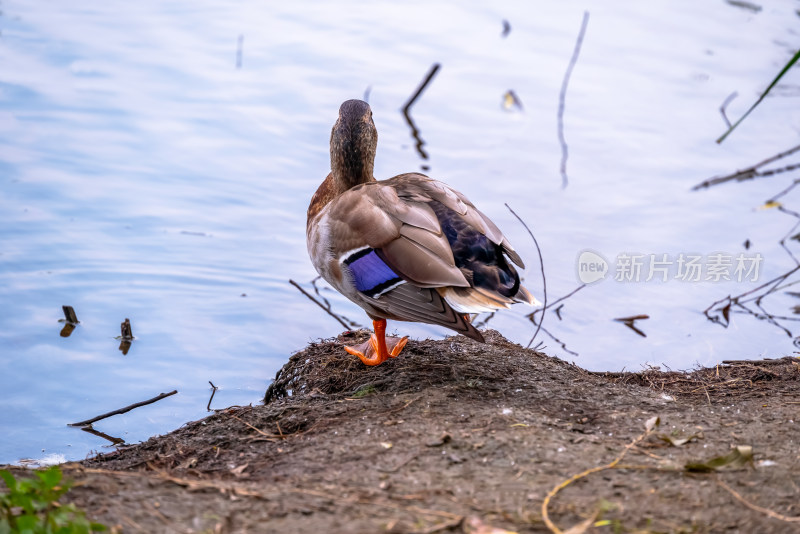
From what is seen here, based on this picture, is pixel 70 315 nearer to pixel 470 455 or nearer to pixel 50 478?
pixel 50 478

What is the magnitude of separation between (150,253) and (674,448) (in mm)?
4975

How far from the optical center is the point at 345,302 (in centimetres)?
669

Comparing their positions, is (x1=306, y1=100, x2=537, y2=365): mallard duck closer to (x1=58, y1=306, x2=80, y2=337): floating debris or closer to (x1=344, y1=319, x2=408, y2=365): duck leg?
(x1=344, y1=319, x2=408, y2=365): duck leg

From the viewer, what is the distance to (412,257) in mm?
3990

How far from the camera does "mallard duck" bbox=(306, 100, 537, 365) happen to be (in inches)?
154

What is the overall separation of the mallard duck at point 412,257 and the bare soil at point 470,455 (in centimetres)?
35

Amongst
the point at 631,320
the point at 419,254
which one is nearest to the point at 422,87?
the point at 631,320

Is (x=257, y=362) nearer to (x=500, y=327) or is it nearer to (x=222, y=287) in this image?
(x=222, y=287)

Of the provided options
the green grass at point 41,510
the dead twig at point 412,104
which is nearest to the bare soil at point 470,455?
the green grass at point 41,510

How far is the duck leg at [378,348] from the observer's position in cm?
450

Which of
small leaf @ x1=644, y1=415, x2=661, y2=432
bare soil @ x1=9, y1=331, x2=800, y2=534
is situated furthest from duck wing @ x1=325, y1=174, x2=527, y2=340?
small leaf @ x1=644, y1=415, x2=661, y2=432

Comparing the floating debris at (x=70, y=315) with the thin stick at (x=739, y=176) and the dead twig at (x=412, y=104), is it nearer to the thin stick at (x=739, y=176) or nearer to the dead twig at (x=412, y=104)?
the dead twig at (x=412, y=104)

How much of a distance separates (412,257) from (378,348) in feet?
2.39

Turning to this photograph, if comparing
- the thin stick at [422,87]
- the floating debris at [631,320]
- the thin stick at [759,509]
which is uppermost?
the thin stick at [422,87]
